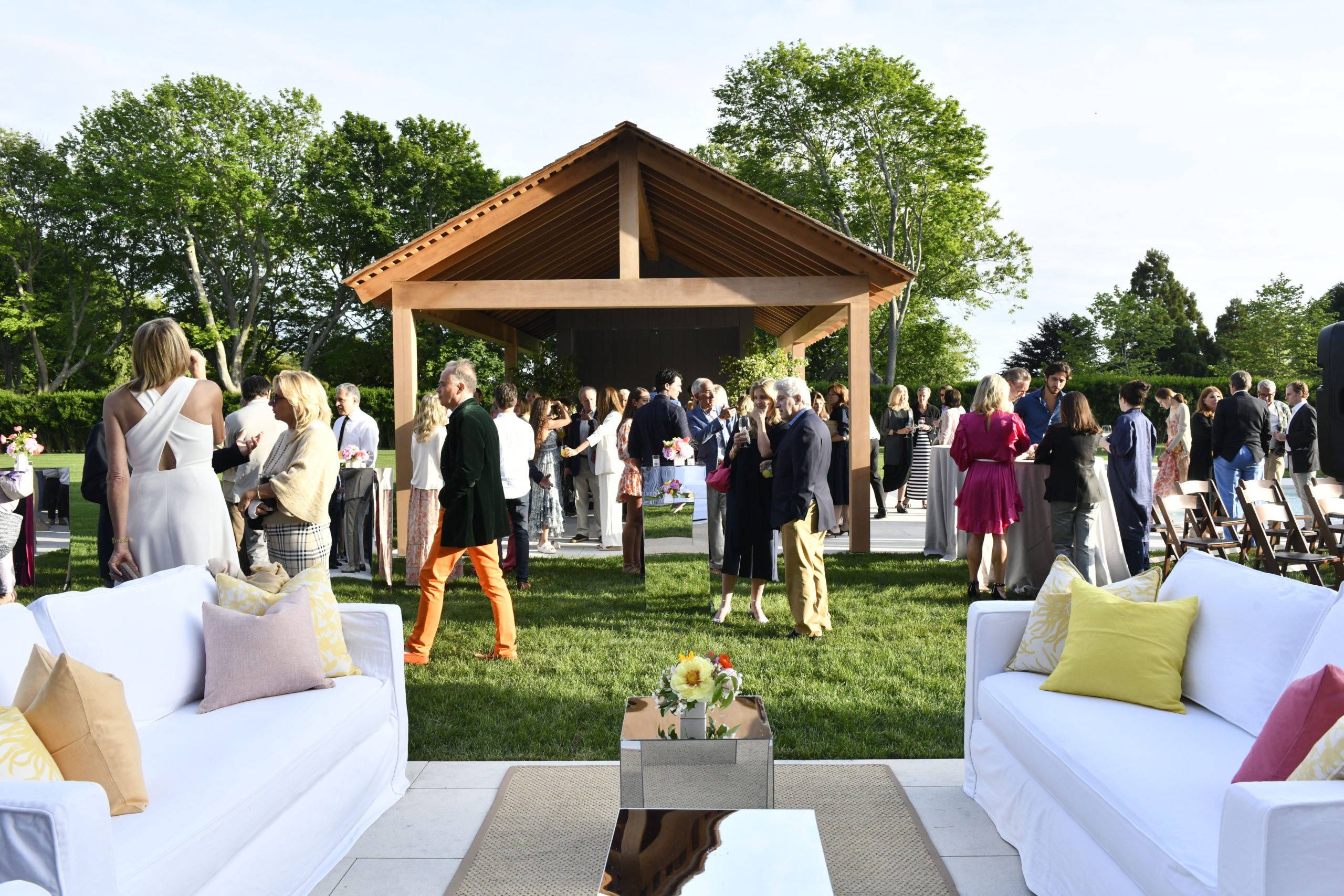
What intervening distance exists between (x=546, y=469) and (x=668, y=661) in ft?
13.3

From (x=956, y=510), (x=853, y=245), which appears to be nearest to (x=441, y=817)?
(x=956, y=510)

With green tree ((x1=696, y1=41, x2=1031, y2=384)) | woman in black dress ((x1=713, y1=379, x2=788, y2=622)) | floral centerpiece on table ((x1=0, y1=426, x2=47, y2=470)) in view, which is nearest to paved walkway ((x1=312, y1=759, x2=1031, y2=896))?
woman in black dress ((x1=713, y1=379, x2=788, y2=622))

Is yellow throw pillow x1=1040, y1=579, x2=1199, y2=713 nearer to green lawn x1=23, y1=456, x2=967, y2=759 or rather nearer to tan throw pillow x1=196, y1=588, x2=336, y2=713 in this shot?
green lawn x1=23, y1=456, x2=967, y2=759

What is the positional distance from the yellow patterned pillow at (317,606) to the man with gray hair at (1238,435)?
29.5ft

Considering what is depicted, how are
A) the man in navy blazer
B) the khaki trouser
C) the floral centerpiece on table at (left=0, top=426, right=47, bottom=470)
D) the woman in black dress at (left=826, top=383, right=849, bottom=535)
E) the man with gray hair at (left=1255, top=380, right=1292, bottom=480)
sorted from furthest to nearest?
1. the man with gray hair at (left=1255, top=380, right=1292, bottom=480)
2. the woman in black dress at (left=826, top=383, right=849, bottom=535)
3. the floral centerpiece on table at (left=0, top=426, right=47, bottom=470)
4. the khaki trouser
5. the man in navy blazer

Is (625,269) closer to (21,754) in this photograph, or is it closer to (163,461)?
(163,461)

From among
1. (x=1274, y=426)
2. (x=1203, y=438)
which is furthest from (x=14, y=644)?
(x=1274, y=426)

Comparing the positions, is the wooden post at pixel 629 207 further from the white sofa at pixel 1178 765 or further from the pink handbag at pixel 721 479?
the white sofa at pixel 1178 765

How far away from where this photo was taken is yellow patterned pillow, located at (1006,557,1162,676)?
3.46 meters

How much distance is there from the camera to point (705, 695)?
10.1 feet

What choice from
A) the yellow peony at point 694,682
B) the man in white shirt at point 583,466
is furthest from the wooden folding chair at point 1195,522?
the yellow peony at point 694,682

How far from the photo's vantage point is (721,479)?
6.48m

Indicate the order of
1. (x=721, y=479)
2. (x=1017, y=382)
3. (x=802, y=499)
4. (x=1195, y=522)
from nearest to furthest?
(x=802, y=499) < (x=721, y=479) < (x=1017, y=382) < (x=1195, y=522)

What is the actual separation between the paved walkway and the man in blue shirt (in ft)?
14.2
